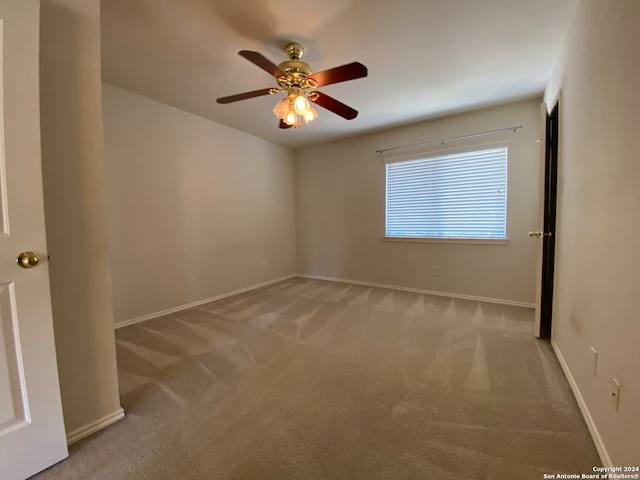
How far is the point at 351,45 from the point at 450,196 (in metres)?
2.42

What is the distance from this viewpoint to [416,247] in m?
4.08

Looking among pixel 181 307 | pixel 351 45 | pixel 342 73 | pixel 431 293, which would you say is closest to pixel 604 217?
pixel 342 73

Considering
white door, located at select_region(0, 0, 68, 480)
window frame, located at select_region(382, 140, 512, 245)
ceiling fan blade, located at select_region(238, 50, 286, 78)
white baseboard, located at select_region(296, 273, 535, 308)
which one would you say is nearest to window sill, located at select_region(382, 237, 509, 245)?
window frame, located at select_region(382, 140, 512, 245)

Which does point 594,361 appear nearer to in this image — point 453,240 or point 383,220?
point 453,240

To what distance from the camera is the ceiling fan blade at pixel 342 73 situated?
5.75 feet

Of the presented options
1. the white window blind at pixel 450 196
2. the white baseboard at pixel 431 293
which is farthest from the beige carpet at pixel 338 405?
the white window blind at pixel 450 196

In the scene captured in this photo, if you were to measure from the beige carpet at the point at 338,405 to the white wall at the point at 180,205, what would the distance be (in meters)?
0.65

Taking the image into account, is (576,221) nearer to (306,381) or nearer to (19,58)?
(306,381)

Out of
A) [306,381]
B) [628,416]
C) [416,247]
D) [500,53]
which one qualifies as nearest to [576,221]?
[628,416]

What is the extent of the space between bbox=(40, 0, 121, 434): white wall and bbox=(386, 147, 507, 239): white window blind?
3.63 m

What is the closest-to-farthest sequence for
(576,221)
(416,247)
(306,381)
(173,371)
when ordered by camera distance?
(576,221)
(306,381)
(173,371)
(416,247)

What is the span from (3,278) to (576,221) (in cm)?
294

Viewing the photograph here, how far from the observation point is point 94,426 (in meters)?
1.44

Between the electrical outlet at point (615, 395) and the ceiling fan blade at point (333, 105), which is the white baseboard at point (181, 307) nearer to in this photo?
the ceiling fan blade at point (333, 105)
